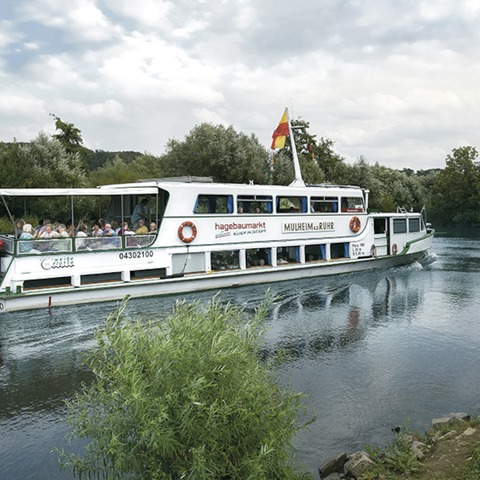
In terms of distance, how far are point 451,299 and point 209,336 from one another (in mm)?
17792

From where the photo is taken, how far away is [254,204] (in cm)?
2497

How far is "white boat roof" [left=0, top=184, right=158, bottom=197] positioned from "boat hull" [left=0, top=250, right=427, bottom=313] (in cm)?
334

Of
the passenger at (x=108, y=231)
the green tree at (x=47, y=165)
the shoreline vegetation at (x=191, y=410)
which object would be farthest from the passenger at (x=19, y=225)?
the green tree at (x=47, y=165)

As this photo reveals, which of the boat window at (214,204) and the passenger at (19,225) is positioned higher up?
the boat window at (214,204)

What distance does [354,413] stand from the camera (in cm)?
1098

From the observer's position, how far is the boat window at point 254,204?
24422mm

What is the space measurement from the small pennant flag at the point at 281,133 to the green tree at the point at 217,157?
777 inches

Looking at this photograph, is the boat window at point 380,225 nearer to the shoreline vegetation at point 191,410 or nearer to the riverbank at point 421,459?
the riverbank at point 421,459

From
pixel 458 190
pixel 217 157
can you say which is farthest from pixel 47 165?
pixel 458 190

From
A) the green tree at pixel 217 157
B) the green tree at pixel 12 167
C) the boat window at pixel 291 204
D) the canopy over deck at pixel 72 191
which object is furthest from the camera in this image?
the green tree at pixel 217 157

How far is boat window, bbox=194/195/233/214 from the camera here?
2315 centimetres

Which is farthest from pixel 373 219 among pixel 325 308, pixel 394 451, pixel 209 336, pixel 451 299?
pixel 209 336

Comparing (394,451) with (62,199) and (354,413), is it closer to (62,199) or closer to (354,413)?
(354,413)

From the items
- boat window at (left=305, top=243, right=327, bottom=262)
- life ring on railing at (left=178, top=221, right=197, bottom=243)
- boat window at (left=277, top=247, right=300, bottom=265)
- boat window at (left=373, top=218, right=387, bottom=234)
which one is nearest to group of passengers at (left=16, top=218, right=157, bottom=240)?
life ring on railing at (left=178, top=221, right=197, bottom=243)
